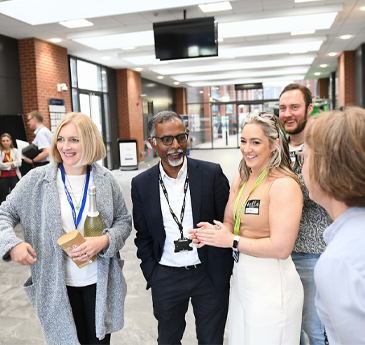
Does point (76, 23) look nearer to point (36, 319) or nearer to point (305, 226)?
point (36, 319)

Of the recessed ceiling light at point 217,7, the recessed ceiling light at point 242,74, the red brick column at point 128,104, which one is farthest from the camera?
the recessed ceiling light at point 242,74

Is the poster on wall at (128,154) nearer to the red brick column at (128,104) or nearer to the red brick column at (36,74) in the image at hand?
the red brick column at (128,104)

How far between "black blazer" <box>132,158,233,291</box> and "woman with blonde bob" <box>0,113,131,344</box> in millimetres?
152

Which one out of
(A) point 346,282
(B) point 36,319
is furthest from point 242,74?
(A) point 346,282

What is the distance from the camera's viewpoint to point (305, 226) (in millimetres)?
1793

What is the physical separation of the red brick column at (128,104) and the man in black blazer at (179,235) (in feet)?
38.7

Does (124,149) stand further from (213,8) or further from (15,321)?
(15,321)

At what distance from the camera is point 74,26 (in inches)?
289

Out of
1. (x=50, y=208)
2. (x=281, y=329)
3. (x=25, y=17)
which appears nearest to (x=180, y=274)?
(x=281, y=329)

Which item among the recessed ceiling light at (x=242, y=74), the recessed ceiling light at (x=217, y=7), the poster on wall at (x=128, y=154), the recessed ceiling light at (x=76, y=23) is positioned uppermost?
the recessed ceiling light at (x=242, y=74)

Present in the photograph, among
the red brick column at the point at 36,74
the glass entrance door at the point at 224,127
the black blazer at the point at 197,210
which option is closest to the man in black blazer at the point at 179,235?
the black blazer at the point at 197,210

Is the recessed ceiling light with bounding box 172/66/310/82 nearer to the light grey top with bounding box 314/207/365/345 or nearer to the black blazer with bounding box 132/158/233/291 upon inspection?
the black blazer with bounding box 132/158/233/291

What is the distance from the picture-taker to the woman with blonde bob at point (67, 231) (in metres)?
1.70

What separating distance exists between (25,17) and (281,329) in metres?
7.16
